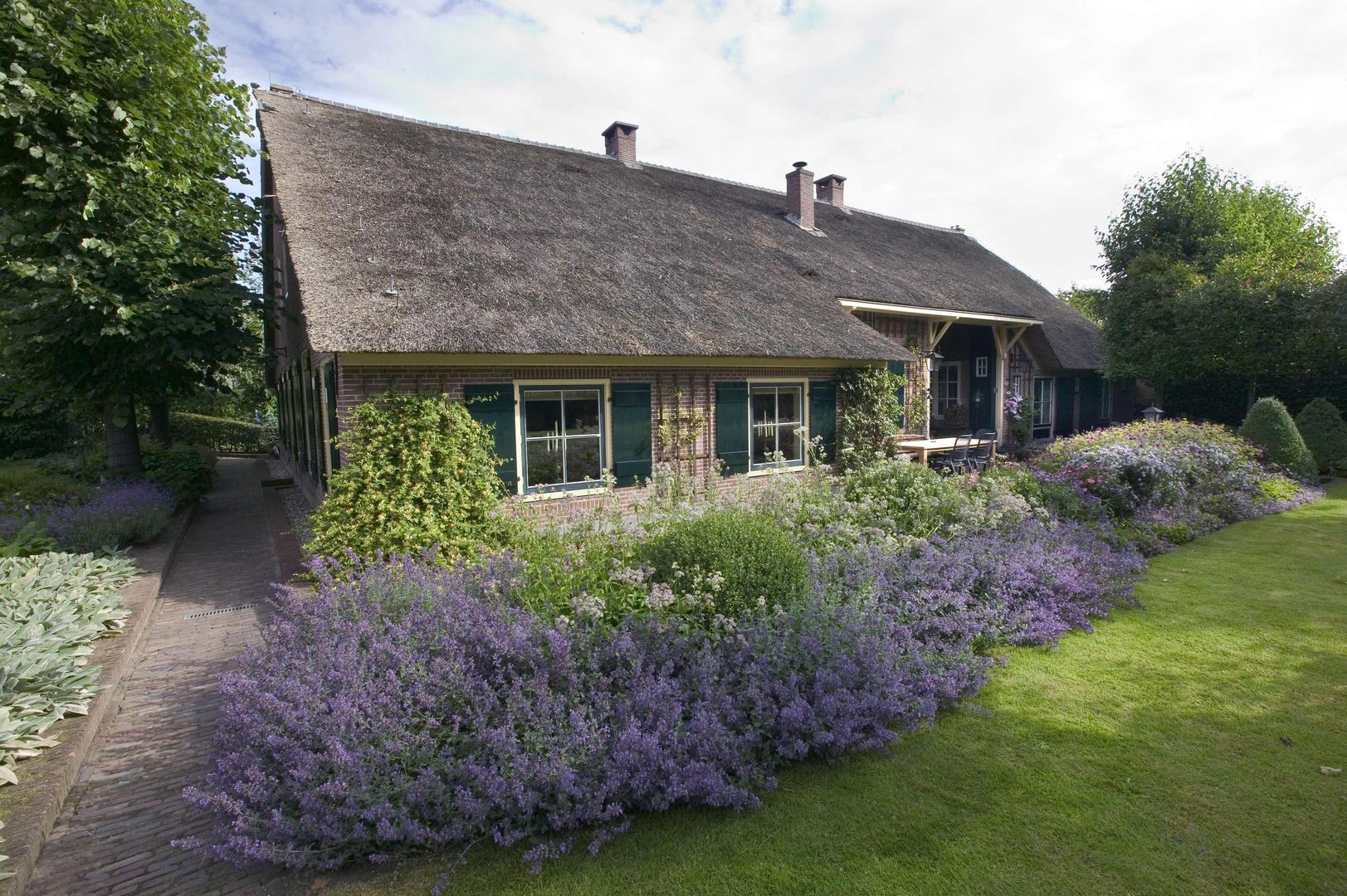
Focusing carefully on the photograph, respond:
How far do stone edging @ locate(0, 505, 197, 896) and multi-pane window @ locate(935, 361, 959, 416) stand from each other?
1673 centimetres

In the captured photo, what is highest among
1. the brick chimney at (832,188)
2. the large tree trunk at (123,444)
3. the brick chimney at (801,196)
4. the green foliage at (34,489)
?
the brick chimney at (832,188)

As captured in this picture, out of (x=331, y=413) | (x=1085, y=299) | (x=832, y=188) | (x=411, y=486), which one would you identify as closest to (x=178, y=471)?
(x=331, y=413)

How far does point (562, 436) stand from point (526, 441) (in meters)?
0.49

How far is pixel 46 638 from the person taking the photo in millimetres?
4141

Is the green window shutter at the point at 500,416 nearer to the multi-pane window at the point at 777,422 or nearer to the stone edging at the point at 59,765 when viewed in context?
the stone edging at the point at 59,765

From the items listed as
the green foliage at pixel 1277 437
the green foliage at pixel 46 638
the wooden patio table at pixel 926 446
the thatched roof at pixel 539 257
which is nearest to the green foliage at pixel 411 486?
the thatched roof at pixel 539 257

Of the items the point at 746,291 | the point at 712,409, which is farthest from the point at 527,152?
the point at 712,409

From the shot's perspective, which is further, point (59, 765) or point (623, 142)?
point (623, 142)

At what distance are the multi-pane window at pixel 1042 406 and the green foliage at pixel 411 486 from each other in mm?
15228

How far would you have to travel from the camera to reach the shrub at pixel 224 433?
897 inches

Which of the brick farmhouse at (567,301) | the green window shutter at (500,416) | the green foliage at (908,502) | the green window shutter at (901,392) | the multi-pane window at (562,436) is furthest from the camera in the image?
the green window shutter at (901,392)

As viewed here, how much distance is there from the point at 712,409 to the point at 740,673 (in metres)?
6.13

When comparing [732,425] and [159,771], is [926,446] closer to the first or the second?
[732,425]

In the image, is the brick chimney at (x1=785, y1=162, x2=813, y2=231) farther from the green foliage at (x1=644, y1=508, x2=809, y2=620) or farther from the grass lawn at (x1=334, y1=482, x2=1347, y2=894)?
the grass lawn at (x1=334, y1=482, x2=1347, y2=894)
